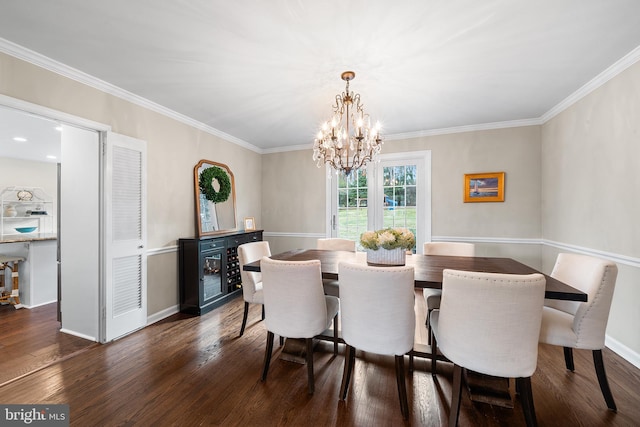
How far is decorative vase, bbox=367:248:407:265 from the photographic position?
2.20m

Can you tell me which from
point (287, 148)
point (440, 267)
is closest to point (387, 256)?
point (440, 267)

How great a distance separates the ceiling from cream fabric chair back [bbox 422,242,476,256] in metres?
1.64

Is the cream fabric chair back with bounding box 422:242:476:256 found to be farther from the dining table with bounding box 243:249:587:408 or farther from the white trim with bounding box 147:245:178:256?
the white trim with bounding box 147:245:178:256

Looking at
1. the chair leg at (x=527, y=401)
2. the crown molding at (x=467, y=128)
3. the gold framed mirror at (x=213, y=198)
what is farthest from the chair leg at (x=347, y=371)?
the crown molding at (x=467, y=128)

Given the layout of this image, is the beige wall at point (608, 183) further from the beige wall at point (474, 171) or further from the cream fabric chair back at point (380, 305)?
the cream fabric chair back at point (380, 305)

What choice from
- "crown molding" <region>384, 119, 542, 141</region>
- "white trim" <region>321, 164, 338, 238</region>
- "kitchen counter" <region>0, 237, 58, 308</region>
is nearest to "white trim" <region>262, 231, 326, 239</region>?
"white trim" <region>321, 164, 338, 238</region>

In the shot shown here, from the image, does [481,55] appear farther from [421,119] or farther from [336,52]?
[421,119]

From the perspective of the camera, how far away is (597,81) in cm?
253

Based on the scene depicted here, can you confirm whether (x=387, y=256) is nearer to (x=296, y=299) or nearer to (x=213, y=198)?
(x=296, y=299)

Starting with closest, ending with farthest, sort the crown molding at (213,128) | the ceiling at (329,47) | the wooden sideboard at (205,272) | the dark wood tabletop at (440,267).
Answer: the dark wood tabletop at (440,267), the ceiling at (329,47), the crown molding at (213,128), the wooden sideboard at (205,272)

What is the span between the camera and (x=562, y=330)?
1.70m

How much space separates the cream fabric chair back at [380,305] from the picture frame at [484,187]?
2940 millimetres

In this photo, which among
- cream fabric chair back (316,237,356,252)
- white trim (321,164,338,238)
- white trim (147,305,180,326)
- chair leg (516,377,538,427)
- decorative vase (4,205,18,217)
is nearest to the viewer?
chair leg (516,377,538,427)

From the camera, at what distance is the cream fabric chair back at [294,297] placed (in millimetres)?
1813
